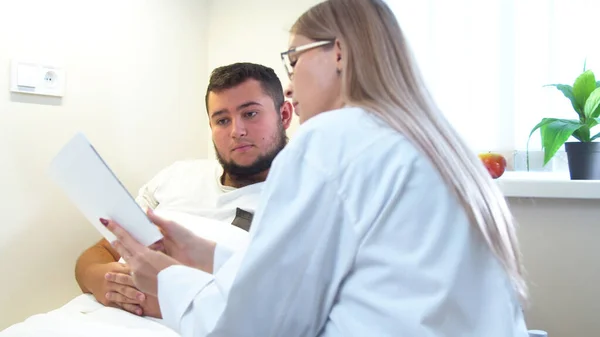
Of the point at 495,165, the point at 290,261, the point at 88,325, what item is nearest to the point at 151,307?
the point at 88,325

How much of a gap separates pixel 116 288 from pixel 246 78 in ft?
2.33

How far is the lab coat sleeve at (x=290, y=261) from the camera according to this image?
2.05 ft

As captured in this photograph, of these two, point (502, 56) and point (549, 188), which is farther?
point (502, 56)

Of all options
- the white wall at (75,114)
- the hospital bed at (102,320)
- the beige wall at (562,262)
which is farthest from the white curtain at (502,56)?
the white wall at (75,114)

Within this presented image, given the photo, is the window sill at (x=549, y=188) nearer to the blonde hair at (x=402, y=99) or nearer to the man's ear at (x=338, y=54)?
the blonde hair at (x=402, y=99)

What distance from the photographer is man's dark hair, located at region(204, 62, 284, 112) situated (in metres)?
1.62

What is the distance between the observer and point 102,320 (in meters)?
1.27

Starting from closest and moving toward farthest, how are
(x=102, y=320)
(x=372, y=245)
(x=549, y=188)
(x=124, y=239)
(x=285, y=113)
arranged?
(x=372, y=245)
(x=124, y=239)
(x=102, y=320)
(x=549, y=188)
(x=285, y=113)

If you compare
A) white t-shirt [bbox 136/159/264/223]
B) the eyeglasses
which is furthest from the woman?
white t-shirt [bbox 136/159/264/223]

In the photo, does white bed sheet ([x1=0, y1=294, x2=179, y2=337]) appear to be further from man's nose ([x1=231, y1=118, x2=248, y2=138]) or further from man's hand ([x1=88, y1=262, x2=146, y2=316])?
man's nose ([x1=231, y1=118, x2=248, y2=138])

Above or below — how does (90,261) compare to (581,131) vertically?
below

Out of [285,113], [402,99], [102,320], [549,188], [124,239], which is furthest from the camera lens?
[285,113]

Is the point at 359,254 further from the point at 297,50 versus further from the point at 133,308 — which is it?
the point at 133,308

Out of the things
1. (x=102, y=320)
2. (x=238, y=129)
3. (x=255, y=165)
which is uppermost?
(x=238, y=129)
